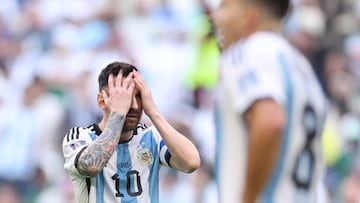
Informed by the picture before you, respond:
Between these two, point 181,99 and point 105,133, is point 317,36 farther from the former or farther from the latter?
point 105,133

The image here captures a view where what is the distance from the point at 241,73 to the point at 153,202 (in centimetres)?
164

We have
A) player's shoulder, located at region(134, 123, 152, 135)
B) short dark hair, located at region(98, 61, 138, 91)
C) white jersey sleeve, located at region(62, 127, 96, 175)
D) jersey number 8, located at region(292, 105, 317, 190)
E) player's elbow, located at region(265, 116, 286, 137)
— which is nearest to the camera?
player's elbow, located at region(265, 116, 286, 137)

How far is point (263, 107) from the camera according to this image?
3496 millimetres

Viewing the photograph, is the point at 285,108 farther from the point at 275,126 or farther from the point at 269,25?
the point at 269,25

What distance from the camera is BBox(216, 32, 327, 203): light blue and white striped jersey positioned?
3625 mm

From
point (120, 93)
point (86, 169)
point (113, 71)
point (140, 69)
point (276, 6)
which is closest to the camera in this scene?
point (276, 6)

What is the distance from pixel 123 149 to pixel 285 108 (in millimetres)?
1747

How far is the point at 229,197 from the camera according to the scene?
3734 millimetres

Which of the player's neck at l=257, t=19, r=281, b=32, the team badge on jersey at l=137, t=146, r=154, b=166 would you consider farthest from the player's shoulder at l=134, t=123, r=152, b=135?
the player's neck at l=257, t=19, r=281, b=32

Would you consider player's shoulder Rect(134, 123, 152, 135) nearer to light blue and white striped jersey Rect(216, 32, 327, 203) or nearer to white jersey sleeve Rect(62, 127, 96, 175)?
white jersey sleeve Rect(62, 127, 96, 175)

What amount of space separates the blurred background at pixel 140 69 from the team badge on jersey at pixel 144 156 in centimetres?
579

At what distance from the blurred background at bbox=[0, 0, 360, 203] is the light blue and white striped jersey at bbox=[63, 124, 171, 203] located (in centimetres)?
577

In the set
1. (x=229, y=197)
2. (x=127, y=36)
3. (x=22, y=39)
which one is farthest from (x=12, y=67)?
(x=229, y=197)

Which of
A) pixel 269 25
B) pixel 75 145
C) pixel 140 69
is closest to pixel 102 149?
pixel 75 145
